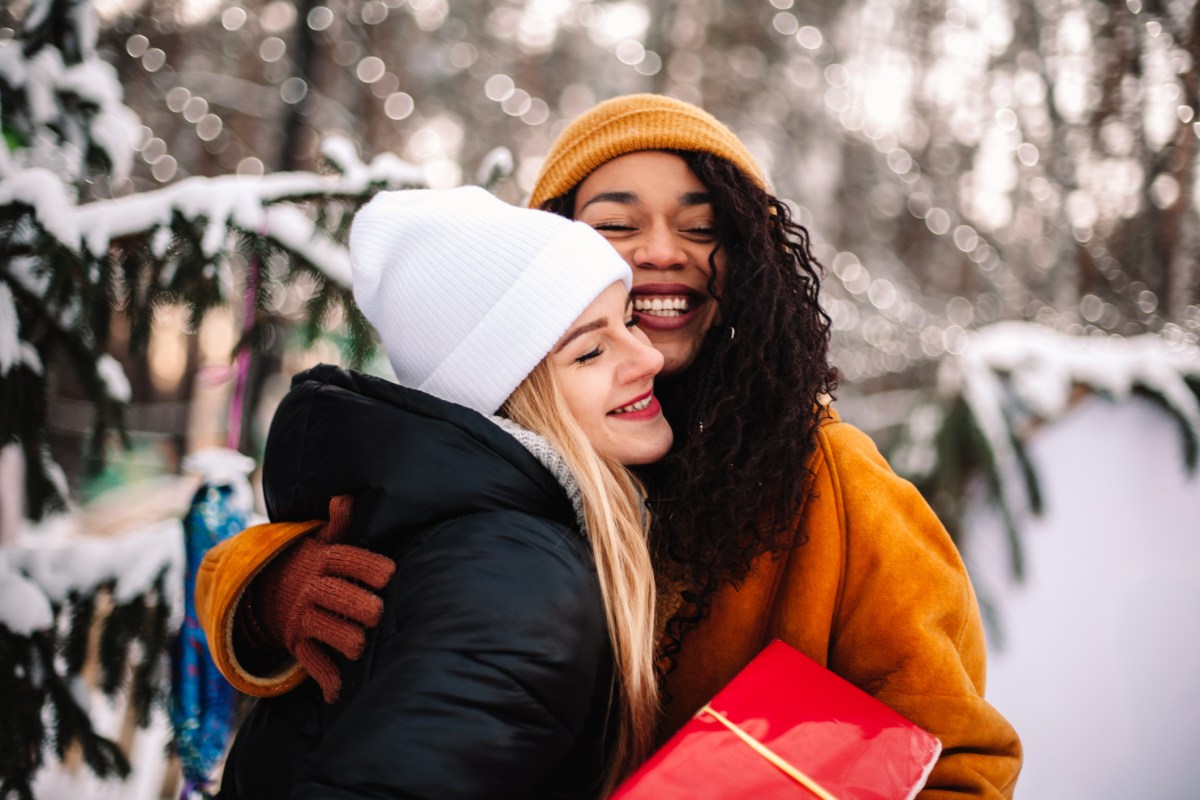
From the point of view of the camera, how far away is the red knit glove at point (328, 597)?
3.84 feet

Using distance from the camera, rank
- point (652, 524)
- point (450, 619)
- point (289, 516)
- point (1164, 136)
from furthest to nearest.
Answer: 1. point (1164, 136)
2. point (652, 524)
3. point (289, 516)
4. point (450, 619)

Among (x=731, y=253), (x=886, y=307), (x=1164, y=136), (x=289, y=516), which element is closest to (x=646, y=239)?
(x=731, y=253)

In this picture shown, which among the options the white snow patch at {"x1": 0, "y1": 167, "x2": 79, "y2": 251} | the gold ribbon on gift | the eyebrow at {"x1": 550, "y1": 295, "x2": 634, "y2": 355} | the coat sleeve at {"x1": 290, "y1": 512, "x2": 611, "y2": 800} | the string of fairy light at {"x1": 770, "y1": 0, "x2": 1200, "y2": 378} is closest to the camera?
the coat sleeve at {"x1": 290, "y1": 512, "x2": 611, "y2": 800}

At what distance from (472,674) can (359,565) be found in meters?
0.32

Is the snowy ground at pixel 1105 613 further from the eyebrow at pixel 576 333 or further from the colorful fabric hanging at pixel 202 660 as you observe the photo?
the colorful fabric hanging at pixel 202 660

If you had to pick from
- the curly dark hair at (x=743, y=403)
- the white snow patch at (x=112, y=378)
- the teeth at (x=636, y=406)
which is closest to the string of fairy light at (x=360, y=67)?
the white snow patch at (x=112, y=378)

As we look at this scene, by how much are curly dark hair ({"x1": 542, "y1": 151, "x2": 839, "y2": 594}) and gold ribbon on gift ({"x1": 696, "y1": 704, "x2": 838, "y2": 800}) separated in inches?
12.7

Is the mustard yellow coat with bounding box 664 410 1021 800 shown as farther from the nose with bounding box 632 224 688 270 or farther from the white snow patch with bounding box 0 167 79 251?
the white snow patch with bounding box 0 167 79 251

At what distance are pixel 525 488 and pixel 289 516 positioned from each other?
55 cm

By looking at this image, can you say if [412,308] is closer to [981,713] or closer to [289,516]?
[289,516]

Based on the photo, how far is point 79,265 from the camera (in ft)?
5.37

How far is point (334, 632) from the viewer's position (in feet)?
3.90

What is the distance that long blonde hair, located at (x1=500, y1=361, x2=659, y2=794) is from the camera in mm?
1255

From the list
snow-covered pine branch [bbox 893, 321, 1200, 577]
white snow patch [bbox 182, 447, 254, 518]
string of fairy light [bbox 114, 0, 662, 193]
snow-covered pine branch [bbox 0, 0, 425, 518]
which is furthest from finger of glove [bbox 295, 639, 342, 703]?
string of fairy light [bbox 114, 0, 662, 193]
